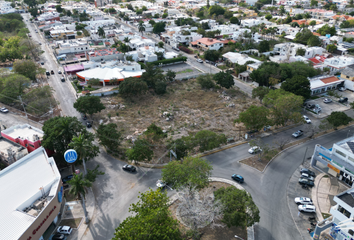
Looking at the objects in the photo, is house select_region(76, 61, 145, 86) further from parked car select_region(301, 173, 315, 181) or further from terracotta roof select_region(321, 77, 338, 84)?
parked car select_region(301, 173, 315, 181)

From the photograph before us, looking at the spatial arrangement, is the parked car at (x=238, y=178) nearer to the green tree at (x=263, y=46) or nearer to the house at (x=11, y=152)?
the house at (x=11, y=152)

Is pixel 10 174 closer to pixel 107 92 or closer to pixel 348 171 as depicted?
pixel 107 92

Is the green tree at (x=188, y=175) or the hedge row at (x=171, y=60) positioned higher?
the green tree at (x=188, y=175)

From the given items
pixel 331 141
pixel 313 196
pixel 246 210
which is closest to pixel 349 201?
pixel 313 196

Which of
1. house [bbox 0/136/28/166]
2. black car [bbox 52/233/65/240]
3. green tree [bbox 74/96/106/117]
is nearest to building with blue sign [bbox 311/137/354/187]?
black car [bbox 52/233/65/240]

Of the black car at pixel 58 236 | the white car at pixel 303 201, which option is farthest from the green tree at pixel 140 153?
the white car at pixel 303 201

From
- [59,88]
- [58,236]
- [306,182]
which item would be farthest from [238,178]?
[59,88]
